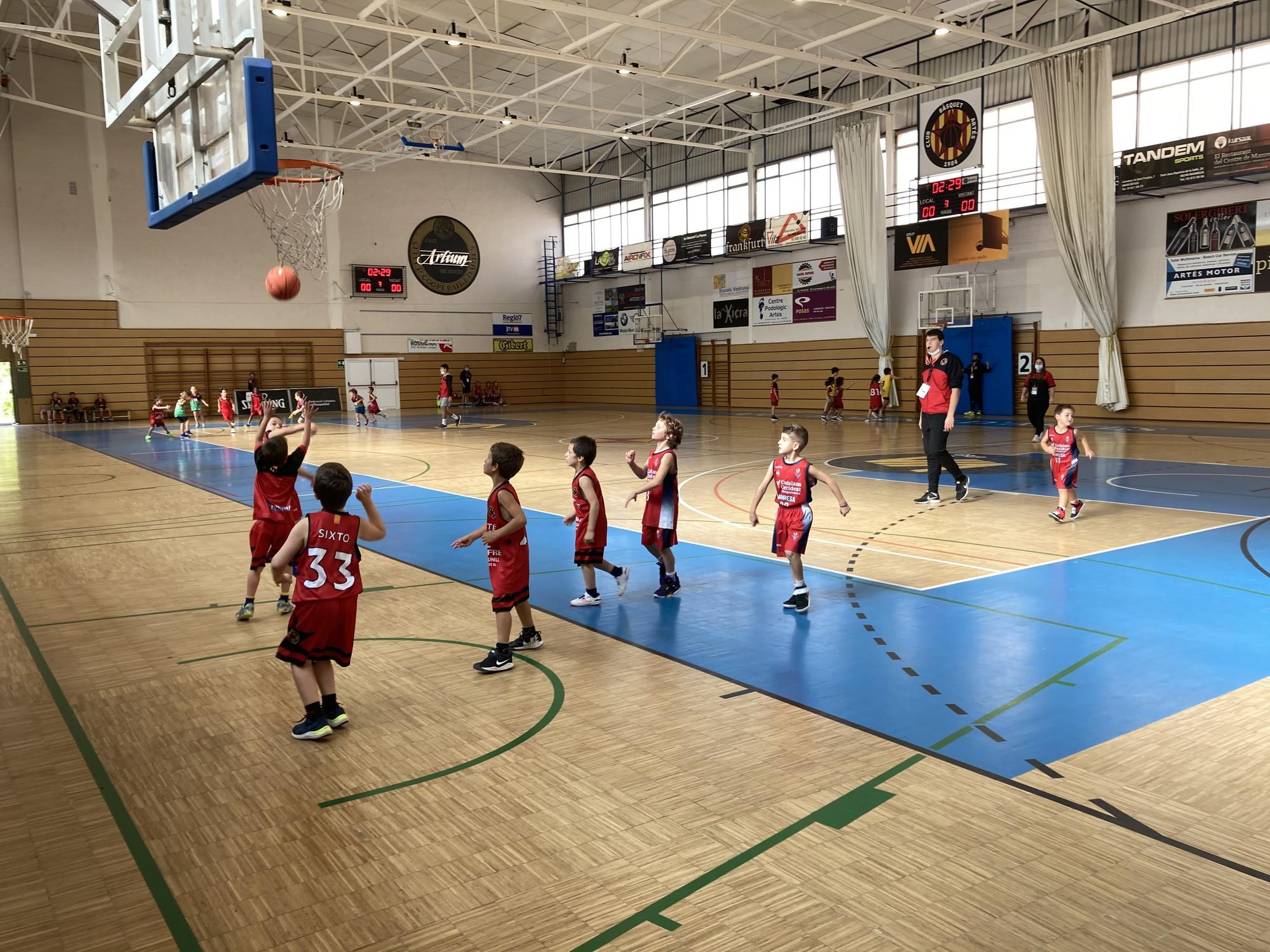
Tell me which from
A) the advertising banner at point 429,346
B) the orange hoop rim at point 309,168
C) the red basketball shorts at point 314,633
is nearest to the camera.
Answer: the red basketball shorts at point 314,633

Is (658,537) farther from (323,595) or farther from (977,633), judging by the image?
(323,595)

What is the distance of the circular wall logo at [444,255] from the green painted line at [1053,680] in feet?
114

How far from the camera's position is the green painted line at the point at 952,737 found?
4.23 metres

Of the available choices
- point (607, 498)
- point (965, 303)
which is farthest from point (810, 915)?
point (965, 303)

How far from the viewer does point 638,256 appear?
34.9 m

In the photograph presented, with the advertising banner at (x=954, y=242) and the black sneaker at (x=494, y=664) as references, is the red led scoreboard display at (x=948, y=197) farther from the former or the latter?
the black sneaker at (x=494, y=664)

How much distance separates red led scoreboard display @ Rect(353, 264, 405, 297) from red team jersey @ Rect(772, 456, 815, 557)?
32.2m

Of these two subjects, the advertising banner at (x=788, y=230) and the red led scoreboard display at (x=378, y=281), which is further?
the red led scoreboard display at (x=378, y=281)

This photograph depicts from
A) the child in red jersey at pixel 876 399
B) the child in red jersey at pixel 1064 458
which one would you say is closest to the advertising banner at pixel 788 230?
the child in red jersey at pixel 876 399

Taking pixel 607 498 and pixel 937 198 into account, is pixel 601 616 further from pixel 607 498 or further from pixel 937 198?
pixel 937 198

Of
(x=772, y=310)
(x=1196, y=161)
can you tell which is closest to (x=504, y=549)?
(x=1196, y=161)

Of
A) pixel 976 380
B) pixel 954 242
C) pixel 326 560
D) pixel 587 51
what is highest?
pixel 587 51

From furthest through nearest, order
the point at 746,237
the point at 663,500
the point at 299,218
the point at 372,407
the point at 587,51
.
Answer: the point at 299,218, the point at 746,237, the point at 372,407, the point at 587,51, the point at 663,500

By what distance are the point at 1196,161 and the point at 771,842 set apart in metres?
21.5
